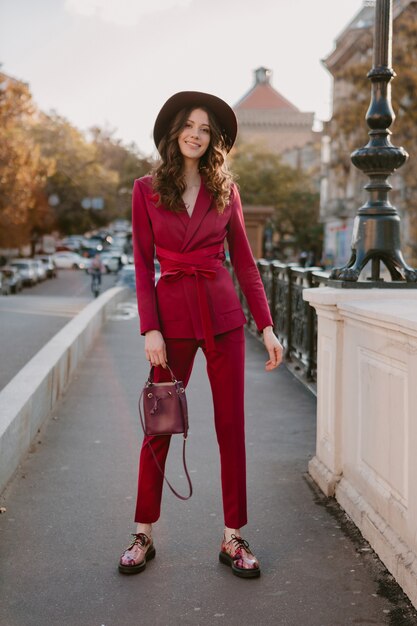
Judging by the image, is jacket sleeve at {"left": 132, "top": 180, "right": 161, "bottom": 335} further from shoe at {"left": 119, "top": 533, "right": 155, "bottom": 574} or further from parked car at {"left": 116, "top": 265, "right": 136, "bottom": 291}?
parked car at {"left": 116, "top": 265, "right": 136, "bottom": 291}

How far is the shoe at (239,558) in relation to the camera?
3736 millimetres

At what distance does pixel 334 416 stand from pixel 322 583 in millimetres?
1261

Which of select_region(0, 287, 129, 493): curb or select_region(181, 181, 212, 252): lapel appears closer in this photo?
select_region(181, 181, 212, 252): lapel

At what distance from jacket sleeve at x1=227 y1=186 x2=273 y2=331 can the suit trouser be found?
0.39ft

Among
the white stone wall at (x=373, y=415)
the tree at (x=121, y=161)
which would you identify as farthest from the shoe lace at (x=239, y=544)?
the tree at (x=121, y=161)

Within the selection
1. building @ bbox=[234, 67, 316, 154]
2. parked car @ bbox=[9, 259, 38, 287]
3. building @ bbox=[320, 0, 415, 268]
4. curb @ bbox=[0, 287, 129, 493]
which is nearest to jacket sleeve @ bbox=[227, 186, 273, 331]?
curb @ bbox=[0, 287, 129, 493]

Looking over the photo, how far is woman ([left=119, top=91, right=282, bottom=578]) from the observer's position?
3736 millimetres

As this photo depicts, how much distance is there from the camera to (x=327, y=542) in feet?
13.7

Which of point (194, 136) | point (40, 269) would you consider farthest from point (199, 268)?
point (40, 269)

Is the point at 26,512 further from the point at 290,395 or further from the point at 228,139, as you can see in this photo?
the point at 290,395

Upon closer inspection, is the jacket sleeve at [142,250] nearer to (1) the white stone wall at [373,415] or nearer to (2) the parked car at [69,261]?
(1) the white stone wall at [373,415]

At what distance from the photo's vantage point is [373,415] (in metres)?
4.07

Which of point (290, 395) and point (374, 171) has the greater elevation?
point (374, 171)

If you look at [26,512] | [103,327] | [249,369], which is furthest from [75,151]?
[26,512]
